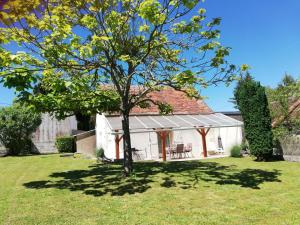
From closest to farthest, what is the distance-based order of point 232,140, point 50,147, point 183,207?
point 183,207 < point 232,140 < point 50,147

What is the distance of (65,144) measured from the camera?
33188 millimetres

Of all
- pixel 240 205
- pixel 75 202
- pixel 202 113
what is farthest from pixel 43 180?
pixel 202 113

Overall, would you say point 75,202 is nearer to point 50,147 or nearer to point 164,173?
point 164,173

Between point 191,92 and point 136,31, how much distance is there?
3354mm

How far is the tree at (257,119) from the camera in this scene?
1770 cm

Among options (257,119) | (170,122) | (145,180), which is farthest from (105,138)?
(145,180)

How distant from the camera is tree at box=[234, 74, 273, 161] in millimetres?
17703

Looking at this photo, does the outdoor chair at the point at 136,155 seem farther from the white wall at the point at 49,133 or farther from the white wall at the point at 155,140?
the white wall at the point at 49,133

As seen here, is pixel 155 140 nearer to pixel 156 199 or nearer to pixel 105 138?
pixel 105 138

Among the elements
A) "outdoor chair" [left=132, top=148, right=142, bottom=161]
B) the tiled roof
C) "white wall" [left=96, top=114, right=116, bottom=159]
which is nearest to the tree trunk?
"white wall" [left=96, top=114, right=116, bottom=159]

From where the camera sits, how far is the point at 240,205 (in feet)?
26.9

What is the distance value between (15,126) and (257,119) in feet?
72.6

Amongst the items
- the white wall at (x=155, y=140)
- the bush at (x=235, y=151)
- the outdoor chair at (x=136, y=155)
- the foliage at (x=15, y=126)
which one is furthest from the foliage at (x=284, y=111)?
the foliage at (x=15, y=126)

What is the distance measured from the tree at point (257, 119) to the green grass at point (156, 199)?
3.98 meters
